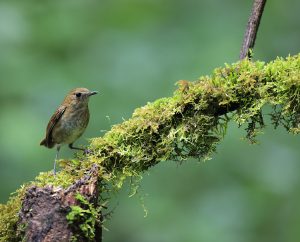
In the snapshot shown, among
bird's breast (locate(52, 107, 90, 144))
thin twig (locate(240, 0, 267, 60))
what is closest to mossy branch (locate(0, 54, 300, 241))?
thin twig (locate(240, 0, 267, 60))

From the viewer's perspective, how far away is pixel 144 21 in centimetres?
688

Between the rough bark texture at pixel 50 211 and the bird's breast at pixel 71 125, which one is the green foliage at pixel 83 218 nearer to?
the rough bark texture at pixel 50 211

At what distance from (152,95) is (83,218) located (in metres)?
3.41

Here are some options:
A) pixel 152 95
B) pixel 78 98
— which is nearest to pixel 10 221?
pixel 78 98

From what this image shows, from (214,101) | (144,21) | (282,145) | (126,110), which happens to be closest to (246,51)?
(214,101)

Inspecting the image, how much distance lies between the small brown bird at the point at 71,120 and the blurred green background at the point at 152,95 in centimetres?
96

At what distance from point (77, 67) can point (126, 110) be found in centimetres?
86

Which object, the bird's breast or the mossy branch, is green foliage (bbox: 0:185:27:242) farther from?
the bird's breast

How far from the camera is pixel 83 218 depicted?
2836mm

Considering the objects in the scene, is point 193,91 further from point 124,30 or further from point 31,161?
point 124,30

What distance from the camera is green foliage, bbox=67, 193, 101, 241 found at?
280 cm

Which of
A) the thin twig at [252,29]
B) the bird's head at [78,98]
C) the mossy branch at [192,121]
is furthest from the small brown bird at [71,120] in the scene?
the thin twig at [252,29]

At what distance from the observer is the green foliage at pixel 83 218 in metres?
2.80

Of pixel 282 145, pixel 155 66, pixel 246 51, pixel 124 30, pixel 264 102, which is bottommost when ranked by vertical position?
pixel 264 102
